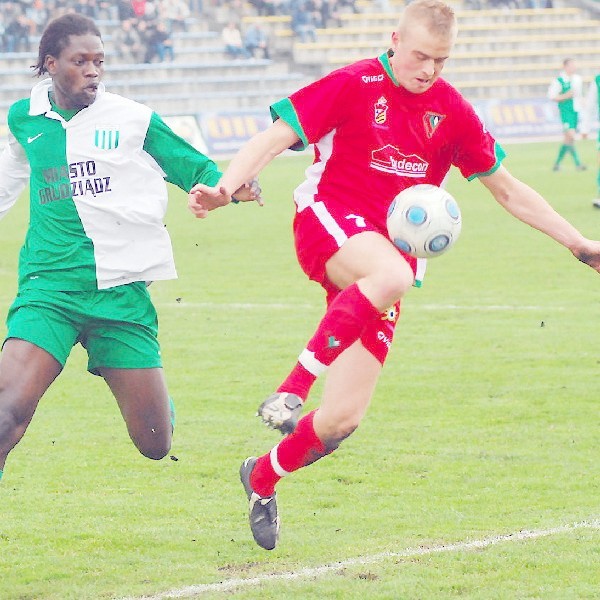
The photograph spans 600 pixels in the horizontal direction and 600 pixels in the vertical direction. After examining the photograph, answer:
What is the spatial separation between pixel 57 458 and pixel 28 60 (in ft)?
85.8

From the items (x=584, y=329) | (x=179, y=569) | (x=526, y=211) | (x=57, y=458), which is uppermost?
(x=526, y=211)

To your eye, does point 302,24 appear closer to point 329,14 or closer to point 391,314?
Result: point 329,14

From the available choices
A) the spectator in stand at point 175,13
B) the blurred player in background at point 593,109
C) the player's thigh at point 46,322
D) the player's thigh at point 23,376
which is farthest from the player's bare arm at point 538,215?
the spectator in stand at point 175,13

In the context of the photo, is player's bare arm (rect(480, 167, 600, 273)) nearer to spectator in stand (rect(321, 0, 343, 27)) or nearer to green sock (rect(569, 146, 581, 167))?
green sock (rect(569, 146, 581, 167))

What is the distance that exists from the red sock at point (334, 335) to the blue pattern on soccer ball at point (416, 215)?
34cm

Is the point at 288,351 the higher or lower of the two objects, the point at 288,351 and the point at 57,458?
the lower

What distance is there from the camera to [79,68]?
5.46 metres

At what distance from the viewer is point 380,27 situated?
38.6 metres

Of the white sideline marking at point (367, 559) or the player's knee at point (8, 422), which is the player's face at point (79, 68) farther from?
the white sideline marking at point (367, 559)

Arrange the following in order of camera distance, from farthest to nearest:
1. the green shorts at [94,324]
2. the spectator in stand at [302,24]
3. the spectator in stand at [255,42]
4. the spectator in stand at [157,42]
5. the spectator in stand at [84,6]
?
1. the spectator in stand at [302,24]
2. the spectator in stand at [255,42]
3. the spectator in stand at [157,42]
4. the spectator in stand at [84,6]
5. the green shorts at [94,324]

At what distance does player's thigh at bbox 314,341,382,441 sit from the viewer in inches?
211

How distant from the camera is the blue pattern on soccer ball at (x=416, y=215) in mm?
5164

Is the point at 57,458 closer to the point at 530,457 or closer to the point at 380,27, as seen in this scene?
the point at 530,457

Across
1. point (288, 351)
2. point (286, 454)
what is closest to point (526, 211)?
point (286, 454)
